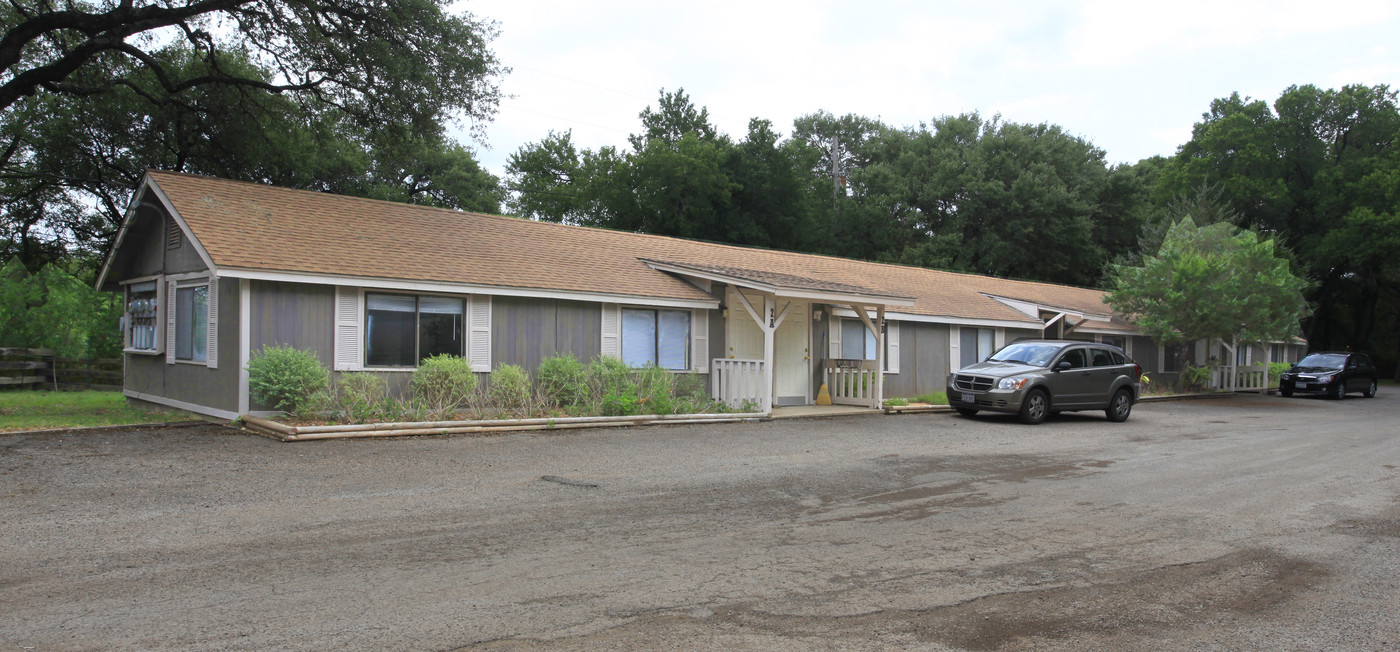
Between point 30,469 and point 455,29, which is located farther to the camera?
point 455,29

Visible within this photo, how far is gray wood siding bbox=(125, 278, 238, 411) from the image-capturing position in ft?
42.3

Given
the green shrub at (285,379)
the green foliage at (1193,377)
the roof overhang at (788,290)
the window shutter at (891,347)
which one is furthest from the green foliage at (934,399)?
the green shrub at (285,379)

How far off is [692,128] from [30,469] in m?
39.6

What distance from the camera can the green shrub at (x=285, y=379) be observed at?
12297 mm

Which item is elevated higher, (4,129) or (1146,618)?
(4,129)

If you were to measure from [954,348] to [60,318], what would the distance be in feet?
89.2

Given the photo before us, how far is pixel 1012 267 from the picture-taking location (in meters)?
45.4

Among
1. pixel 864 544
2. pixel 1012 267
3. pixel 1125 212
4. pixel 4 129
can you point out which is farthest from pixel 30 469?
pixel 1125 212

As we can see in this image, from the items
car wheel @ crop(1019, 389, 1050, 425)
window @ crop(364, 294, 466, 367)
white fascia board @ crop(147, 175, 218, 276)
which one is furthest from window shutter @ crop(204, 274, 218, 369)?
car wheel @ crop(1019, 389, 1050, 425)

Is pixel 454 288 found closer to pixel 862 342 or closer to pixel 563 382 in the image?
pixel 563 382

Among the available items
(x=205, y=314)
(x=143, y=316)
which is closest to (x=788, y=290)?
(x=205, y=314)

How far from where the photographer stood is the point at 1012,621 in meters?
4.58

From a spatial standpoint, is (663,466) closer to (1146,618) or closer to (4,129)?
(1146,618)

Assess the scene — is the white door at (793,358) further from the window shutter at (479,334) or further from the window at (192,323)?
the window at (192,323)
